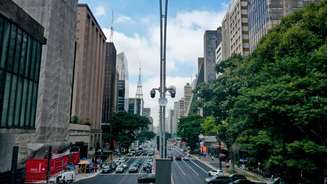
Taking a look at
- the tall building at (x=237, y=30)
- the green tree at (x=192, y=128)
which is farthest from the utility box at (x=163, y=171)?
the green tree at (x=192, y=128)

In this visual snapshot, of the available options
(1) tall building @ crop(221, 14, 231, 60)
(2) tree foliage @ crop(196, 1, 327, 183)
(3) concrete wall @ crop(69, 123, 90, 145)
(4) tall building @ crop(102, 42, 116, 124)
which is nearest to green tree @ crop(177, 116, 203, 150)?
(1) tall building @ crop(221, 14, 231, 60)

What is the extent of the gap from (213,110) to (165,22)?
95.6 ft

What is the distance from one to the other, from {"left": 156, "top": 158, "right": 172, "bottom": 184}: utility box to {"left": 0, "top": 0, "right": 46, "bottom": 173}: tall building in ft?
51.6

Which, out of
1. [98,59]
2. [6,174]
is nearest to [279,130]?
[6,174]

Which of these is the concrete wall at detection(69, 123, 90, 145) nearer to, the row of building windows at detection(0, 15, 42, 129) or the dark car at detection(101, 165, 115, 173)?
the dark car at detection(101, 165, 115, 173)

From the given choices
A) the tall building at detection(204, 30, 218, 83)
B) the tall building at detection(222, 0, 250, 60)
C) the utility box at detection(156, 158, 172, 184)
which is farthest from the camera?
the tall building at detection(204, 30, 218, 83)

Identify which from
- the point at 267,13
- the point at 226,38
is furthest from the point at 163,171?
the point at 226,38

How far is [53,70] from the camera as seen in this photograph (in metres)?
44.6

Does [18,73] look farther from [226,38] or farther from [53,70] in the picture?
[226,38]

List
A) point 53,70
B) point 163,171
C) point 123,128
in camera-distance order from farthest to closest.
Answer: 1. point 123,128
2. point 53,70
3. point 163,171

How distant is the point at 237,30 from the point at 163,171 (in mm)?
78733

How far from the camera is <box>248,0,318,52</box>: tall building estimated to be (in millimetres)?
63800

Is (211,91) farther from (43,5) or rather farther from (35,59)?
(43,5)

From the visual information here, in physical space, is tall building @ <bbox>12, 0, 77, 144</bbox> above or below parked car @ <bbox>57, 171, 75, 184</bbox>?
above
